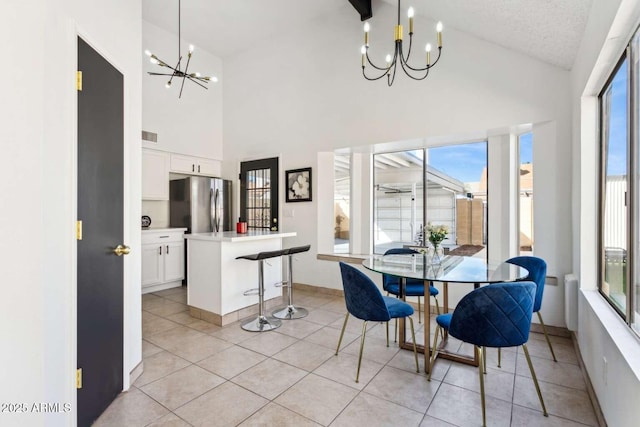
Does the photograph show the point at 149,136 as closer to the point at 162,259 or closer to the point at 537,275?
the point at 162,259

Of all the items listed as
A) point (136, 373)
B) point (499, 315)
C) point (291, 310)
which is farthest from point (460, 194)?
point (136, 373)

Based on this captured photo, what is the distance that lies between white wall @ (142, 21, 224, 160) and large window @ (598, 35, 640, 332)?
536 centimetres

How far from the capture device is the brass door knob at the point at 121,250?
2013mm

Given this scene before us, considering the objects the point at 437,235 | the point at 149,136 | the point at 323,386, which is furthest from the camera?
the point at 149,136

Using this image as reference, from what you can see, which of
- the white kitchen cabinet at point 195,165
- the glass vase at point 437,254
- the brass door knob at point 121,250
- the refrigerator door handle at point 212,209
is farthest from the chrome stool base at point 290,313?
the white kitchen cabinet at point 195,165

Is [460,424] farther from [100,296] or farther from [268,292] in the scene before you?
[268,292]

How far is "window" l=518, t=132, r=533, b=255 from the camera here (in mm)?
3422

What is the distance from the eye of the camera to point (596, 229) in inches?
93.8

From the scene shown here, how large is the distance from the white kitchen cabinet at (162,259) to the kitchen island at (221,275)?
4.67 ft

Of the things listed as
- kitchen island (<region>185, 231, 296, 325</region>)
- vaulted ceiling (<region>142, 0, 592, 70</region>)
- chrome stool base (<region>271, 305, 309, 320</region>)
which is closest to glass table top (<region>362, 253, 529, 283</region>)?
chrome stool base (<region>271, 305, 309, 320</region>)

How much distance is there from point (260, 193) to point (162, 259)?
74.2 inches

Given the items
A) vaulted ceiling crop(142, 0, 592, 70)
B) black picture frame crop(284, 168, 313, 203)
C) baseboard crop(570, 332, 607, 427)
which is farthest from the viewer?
black picture frame crop(284, 168, 313, 203)

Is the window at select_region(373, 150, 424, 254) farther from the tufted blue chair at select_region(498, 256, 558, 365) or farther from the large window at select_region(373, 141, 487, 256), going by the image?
the tufted blue chair at select_region(498, 256, 558, 365)
